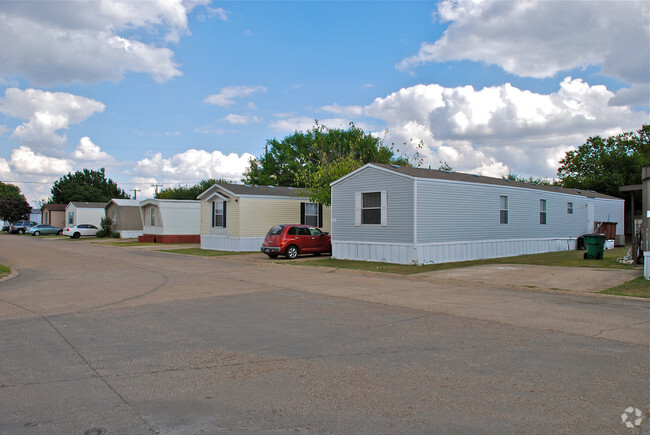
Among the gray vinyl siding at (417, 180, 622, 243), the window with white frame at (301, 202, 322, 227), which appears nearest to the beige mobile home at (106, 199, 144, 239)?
the window with white frame at (301, 202, 322, 227)

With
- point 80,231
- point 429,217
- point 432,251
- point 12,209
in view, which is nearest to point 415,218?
point 429,217

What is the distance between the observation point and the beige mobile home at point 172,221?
121ft

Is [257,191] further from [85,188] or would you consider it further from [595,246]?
[85,188]

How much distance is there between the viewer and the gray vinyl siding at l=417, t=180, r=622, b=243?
1834 cm

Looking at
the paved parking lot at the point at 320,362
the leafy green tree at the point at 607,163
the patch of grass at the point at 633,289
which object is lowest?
the paved parking lot at the point at 320,362

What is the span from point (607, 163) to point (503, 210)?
23369 millimetres

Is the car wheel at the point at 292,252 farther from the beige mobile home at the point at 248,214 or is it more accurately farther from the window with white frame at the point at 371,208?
the beige mobile home at the point at 248,214

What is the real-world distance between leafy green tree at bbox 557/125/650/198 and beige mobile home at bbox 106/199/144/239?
38.1m

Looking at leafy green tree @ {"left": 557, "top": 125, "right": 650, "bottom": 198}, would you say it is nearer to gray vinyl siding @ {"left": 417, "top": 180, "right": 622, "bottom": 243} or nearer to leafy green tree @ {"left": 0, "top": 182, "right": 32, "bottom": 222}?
gray vinyl siding @ {"left": 417, "top": 180, "right": 622, "bottom": 243}

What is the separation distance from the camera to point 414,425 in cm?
409

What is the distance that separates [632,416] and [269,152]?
2185 inches

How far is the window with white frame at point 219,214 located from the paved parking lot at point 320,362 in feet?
53.3

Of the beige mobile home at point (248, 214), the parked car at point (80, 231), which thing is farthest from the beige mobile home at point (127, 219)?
the beige mobile home at point (248, 214)

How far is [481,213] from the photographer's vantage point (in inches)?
814
